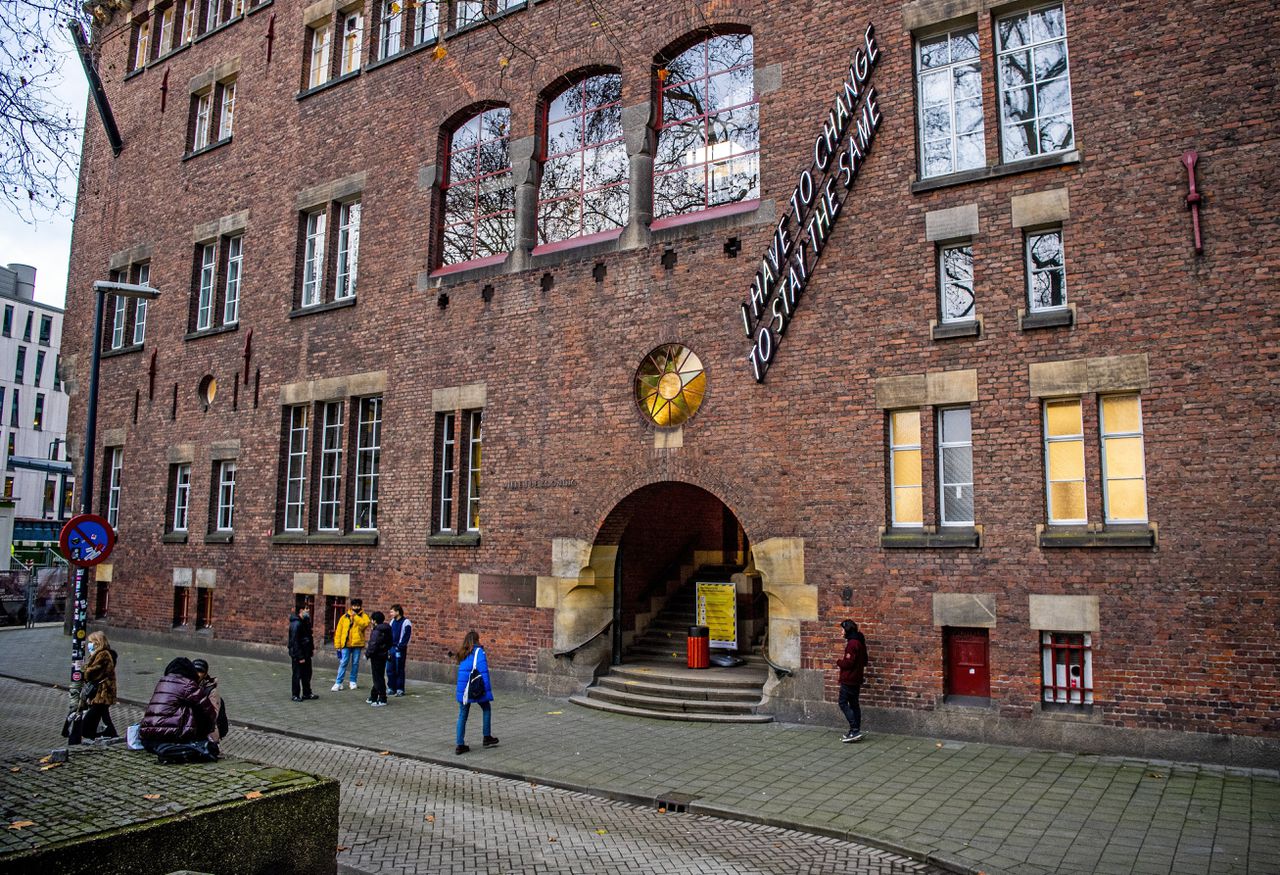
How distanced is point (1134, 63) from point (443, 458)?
13.0m

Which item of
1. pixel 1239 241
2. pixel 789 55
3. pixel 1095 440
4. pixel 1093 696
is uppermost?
pixel 789 55

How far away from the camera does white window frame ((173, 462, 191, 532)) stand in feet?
76.0

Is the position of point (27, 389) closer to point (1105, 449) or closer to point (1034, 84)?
point (1034, 84)

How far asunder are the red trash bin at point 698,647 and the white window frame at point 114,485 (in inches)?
686

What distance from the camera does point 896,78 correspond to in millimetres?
13430

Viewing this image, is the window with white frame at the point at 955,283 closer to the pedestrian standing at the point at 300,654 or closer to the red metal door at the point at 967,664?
the red metal door at the point at 967,664

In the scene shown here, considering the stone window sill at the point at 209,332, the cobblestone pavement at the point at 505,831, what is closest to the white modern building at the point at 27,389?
the stone window sill at the point at 209,332

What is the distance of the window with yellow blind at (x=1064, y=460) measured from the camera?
11.7 meters

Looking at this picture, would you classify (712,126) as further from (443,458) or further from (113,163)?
(113,163)

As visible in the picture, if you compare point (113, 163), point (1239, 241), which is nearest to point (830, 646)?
point (1239, 241)

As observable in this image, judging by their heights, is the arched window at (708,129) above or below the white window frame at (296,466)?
above

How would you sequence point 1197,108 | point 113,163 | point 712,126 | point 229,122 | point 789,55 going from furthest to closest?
point 113,163 < point 229,122 < point 712,126 < point 789,55 < point 1197,108

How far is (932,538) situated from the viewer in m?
12.3

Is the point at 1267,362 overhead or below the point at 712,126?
below
